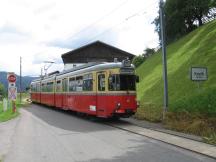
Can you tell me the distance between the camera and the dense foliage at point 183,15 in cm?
5672

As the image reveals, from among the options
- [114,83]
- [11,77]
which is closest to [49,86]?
[11,77]

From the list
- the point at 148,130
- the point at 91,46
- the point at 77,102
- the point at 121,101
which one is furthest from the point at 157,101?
the point at 91,46

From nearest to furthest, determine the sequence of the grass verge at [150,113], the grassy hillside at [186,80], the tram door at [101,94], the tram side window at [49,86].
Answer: the grassy hillside at [186,80] → the tram door at [101,94] → the grass verge at [150,113] → the tram side window at [49,86]

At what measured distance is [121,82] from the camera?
2108 cm

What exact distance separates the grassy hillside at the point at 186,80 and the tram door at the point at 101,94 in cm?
351

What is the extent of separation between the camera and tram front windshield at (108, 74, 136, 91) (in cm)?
2103

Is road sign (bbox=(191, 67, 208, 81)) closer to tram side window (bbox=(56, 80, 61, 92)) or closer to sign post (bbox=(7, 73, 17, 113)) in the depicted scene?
tram side window (bbox=(56, 80, 61, 92))

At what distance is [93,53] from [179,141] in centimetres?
5453

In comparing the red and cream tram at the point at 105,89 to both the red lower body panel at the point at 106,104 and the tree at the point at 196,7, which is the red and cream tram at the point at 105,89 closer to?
the red lower body panel at the point at 106,104

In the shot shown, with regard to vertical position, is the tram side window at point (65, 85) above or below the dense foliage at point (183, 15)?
below

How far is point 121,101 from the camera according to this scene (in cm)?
2097

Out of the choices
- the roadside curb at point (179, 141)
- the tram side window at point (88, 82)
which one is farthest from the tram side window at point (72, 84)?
the roadside curb at point (179, 141)

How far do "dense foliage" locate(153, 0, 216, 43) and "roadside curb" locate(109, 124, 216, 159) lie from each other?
133 ft

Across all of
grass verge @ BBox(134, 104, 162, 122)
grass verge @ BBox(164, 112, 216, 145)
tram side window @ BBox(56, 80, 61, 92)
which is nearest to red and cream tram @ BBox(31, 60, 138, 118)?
grass verge @ BBox(134, 104, 162, 122)
